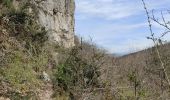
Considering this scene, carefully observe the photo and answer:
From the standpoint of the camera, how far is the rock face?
22.6 m

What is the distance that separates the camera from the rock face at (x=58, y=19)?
2256 centimetres

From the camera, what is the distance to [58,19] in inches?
960

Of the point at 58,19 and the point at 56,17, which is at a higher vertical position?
the point at 56,17

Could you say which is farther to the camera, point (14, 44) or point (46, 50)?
point (46, 50)

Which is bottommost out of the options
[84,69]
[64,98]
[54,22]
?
[64,98]

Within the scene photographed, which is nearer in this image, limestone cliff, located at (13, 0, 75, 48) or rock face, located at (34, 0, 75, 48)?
limestone cliff, located at (13, 0, 75, 48)

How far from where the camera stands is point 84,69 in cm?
1844

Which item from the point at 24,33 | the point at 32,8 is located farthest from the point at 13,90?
the point at 32,8

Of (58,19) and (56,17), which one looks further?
(58,19)

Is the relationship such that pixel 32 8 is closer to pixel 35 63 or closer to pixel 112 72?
pixel 35 63

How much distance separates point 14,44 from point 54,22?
445 centimetres

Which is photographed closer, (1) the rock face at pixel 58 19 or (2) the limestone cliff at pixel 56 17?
(2) the limestone cliff at pixel 56 17

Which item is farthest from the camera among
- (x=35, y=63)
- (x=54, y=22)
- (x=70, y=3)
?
(x=70, y=3)

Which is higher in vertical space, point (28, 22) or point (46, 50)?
point (28, 22)
